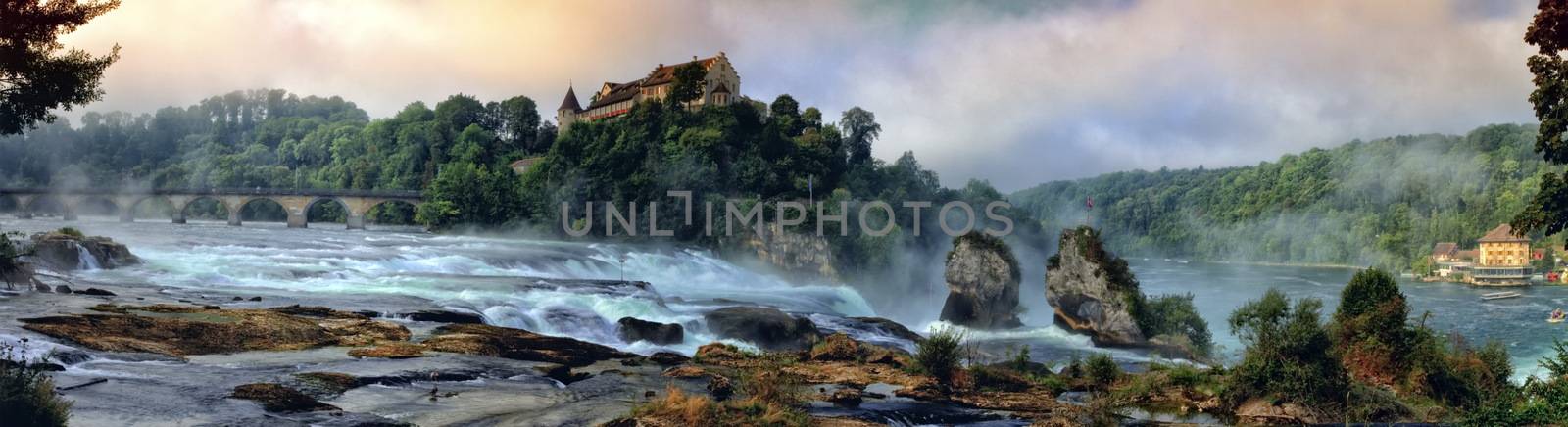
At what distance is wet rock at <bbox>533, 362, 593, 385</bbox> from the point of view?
2069 cm

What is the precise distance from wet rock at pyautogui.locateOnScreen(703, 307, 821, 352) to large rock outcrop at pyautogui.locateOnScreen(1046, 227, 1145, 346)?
14871 mm

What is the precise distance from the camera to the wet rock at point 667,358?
80.5 feet

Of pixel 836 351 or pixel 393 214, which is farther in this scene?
pixel 393 214

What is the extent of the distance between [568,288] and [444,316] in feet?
39.0

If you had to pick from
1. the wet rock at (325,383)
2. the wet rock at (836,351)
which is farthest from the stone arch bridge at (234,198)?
the wet rock at (325,383)

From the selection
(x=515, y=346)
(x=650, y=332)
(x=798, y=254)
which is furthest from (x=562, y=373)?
(x=798, y=254)

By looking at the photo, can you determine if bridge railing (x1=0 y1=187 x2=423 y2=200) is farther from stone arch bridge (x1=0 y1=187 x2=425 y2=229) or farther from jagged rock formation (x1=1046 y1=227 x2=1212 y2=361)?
jagged rock formation (x1=1046 y1=227 x2=1212 y2=361)

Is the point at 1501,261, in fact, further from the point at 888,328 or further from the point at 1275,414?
the point at 1275,414

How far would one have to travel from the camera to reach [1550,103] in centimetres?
2105

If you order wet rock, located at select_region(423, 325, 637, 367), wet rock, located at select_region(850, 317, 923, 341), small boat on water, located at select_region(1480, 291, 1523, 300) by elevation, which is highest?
wet rock, located at select_region(423, 325, 637, 367)

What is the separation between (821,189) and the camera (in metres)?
90.3

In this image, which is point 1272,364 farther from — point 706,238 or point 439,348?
point 706,238

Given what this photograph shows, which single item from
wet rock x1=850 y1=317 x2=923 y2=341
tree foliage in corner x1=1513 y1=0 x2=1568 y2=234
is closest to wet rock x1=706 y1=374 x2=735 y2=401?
tree foliage in corner x1=1513 y1=0 x2=1568 y2=234

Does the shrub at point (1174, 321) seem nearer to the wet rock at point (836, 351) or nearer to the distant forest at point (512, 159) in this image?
the wet rock at point (836, 351)
